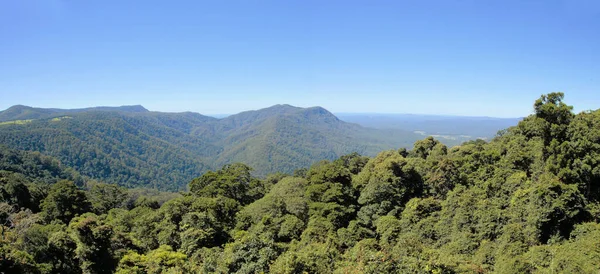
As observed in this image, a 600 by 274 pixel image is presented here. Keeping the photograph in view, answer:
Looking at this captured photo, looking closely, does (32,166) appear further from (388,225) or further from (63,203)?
(388,225)

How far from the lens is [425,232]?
19.3 meters

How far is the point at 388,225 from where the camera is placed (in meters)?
20.1

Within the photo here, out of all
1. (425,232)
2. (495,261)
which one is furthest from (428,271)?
(425,232)

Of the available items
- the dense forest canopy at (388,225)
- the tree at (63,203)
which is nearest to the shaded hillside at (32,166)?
the tree at (63,203)

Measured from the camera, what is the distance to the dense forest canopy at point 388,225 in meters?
12.5

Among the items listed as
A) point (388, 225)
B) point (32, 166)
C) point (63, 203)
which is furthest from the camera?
point (32, 166)

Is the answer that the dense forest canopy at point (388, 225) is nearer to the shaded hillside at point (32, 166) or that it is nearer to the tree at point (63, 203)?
the tree at point (63, 203)

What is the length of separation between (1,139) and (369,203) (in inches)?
6669

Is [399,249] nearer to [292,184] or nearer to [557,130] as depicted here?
[557,130]

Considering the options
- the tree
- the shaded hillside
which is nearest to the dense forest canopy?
the tree

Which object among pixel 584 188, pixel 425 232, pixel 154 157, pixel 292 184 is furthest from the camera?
pixel 154 157

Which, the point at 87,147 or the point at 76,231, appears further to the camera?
the point at 87,147

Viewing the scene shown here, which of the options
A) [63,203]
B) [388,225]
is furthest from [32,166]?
[388,225]

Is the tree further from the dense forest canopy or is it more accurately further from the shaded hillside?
the shaded hillside
